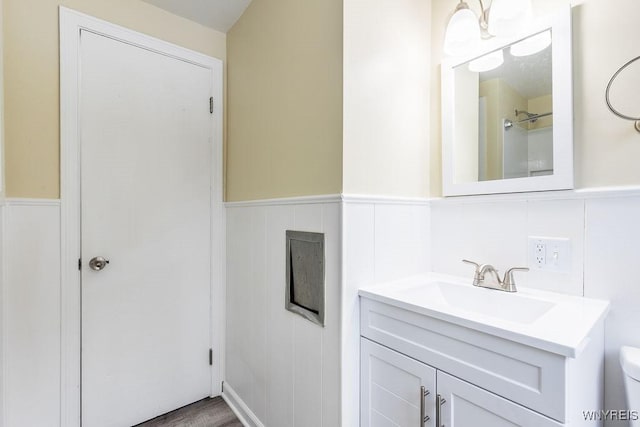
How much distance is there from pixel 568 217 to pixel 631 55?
530 millimetres

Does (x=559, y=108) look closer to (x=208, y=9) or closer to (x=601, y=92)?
(x=601, y=92)

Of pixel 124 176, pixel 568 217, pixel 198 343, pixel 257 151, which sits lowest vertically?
pixel 198 343

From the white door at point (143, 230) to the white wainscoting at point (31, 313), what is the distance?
12 cm

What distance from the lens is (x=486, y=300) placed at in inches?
44.3

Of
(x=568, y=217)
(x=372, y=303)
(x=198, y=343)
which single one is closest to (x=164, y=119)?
(x=198, y=343)

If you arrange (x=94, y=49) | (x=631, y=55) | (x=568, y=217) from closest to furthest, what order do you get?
(x=631, y=55) < (x=568, y=217) < (x=94, y=49)

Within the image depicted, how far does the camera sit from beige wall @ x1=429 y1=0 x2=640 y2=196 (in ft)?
3.02

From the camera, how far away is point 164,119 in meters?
1.72

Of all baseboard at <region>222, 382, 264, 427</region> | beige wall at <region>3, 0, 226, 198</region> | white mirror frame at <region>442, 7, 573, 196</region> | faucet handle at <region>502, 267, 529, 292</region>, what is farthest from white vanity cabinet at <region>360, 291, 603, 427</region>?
beige wall at <region>3, 0, 226, 198</region>

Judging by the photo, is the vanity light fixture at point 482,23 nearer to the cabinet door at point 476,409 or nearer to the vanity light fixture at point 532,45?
the vanity light fixture at point 532,45

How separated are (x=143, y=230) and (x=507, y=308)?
1.79 metres

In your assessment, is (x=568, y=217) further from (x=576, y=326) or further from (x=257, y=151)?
(x=257, y=151)

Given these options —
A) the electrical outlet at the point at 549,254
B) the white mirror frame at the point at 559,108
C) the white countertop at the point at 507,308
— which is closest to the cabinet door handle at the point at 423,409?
the white countertop at the point at 507,308

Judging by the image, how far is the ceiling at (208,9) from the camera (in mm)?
1681
